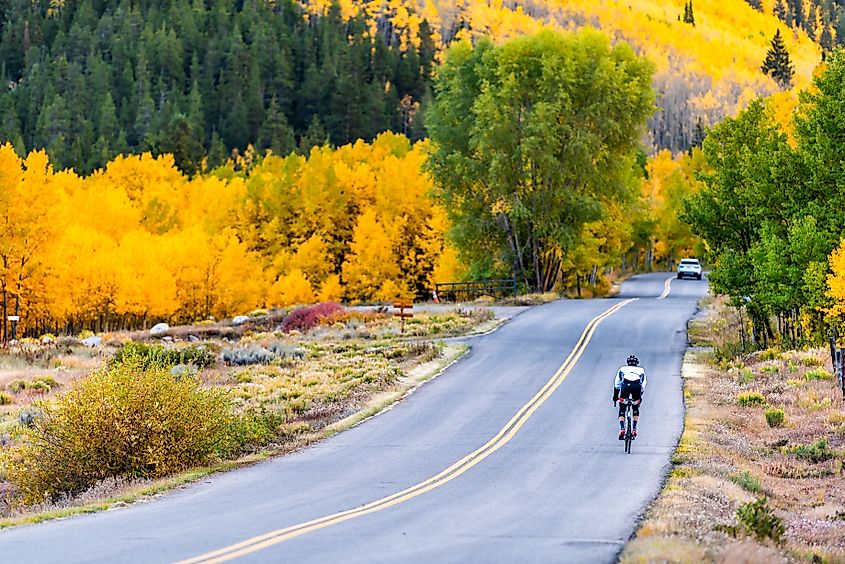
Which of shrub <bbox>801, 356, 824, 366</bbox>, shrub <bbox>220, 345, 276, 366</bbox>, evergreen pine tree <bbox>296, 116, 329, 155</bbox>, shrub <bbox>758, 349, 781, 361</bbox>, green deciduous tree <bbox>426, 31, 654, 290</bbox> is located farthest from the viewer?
evergreen pine tree <bbox>296, 116, 329, 155</bbox>

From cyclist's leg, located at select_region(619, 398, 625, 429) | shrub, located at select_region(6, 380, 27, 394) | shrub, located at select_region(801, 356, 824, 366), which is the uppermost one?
cyclist's leg, located at select_region(619, 398, 625, 429)

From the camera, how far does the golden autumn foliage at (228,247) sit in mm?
63125

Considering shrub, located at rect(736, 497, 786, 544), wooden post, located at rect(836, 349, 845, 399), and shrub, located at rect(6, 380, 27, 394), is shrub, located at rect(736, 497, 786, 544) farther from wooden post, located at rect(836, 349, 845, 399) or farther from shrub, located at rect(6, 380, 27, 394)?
shrub, located at rect(6, 380, 27, 394)

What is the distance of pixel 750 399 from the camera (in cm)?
2844

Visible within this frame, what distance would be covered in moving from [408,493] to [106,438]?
592cm

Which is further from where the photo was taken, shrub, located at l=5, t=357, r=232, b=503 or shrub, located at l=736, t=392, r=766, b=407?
shrub, located at l=736, t=392, r=766, b=407

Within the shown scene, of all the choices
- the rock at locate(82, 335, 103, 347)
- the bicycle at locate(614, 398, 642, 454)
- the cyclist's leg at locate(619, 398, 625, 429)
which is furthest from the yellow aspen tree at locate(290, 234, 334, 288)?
the bicycle at locate(614, 398, 642, 454)

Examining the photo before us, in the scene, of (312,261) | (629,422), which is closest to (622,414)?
(629,422)

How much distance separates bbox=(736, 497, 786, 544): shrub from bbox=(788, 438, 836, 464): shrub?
8499 mm

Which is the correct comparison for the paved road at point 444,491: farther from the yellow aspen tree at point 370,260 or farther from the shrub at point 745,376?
the yellow aspen tree at point 370,260

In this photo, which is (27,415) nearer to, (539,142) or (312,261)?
(539,142)

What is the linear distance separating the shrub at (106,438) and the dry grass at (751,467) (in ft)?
28.6

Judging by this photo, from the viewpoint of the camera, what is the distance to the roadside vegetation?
19.7 metres

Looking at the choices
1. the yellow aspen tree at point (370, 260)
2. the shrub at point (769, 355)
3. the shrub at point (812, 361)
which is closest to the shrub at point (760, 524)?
the shrub at point (812, 361)
